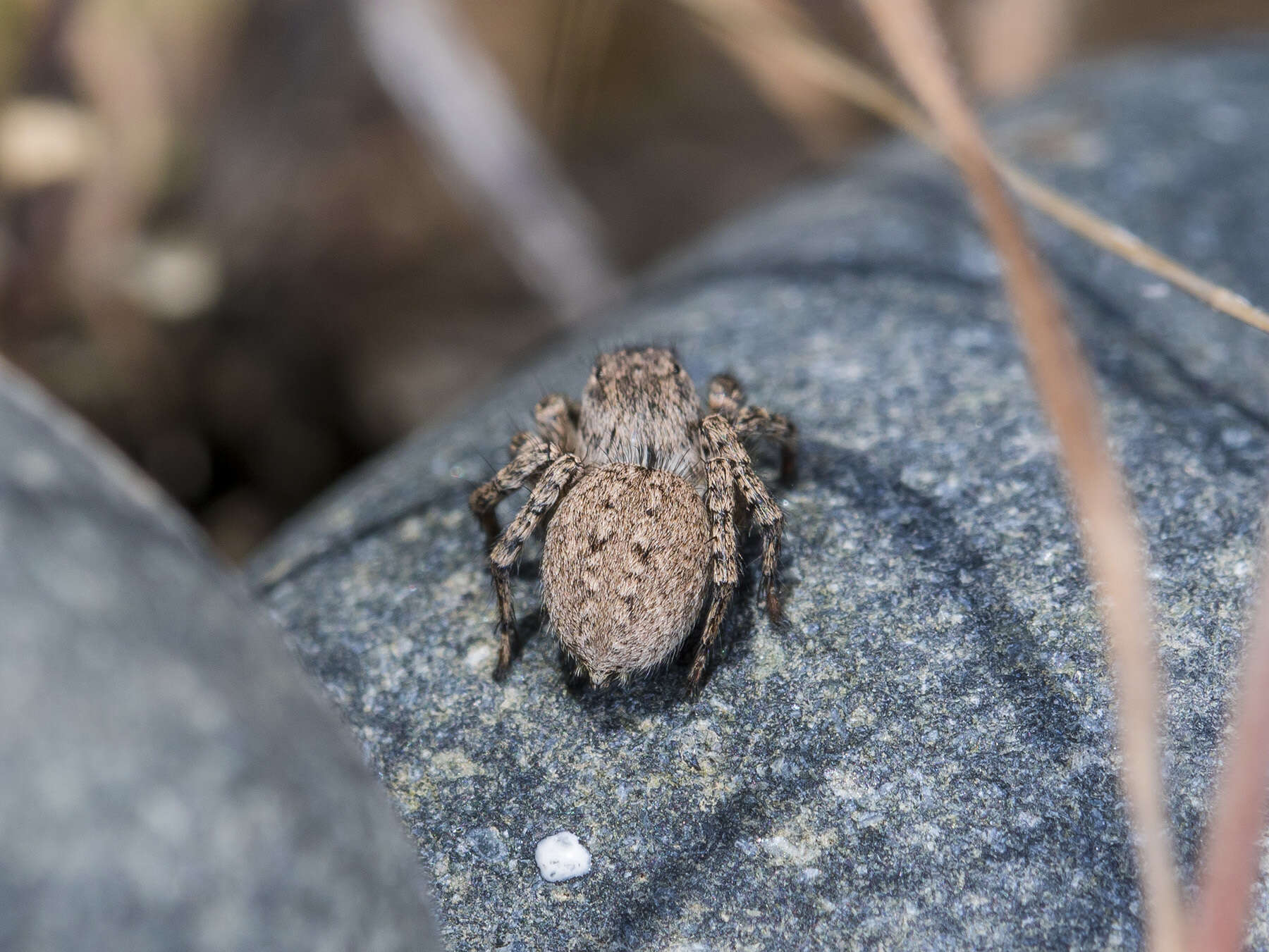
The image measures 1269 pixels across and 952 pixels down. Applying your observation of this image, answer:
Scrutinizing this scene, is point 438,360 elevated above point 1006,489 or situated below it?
above

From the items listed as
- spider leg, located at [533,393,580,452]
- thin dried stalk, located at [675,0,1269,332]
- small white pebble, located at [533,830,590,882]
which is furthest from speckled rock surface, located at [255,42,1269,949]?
thin dried stalk, located at [675,0,1269,332]

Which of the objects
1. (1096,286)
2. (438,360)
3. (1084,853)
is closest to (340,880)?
(1084,853)

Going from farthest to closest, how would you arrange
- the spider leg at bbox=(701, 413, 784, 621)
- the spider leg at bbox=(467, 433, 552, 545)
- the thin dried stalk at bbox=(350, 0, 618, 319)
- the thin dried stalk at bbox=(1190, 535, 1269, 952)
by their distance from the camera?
the thin dried stalk at bbox=(350, 0, 618, 319) < the spider leg at bbox=(467, 433, 552, 545) < the spider leg at bbox=(701, 413, 784, 621) < the thin dried stalk at bbox=(1190, 535, 1269, 952)

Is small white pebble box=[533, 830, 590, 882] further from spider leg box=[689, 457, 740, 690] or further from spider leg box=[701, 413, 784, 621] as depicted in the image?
spider leg box=[701, 413, 784, 621]

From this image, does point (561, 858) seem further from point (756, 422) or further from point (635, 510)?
point (756, 422)

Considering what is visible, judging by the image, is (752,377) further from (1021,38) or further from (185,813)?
(1021,38)

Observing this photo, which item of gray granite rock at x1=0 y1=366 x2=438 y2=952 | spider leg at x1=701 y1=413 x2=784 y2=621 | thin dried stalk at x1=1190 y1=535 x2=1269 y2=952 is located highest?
spider leg at x1=701 y1=413 x2=784 y2=621

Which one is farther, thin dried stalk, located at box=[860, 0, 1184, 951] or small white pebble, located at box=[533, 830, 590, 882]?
small white pebble, located at box=[533, 830, 590, 882]
